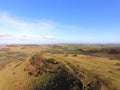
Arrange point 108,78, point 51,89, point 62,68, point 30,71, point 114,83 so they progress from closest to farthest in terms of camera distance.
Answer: point 114,83 < point 108,78 < point 51,89 < point 62,68 < point 30,71

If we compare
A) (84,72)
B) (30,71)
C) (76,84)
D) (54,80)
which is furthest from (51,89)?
(30,71)

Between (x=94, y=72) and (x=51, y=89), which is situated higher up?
(x=94, y=72)

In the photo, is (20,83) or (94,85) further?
(20,83)

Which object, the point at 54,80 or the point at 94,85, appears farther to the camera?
the point at 54,80

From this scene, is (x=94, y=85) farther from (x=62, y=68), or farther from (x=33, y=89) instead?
(x=33, y=89)

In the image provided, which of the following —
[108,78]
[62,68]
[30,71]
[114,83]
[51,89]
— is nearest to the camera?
[114,83]

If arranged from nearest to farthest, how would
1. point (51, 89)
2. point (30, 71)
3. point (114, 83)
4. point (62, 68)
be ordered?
point (114, 83) < point (51, 89) < point (62, 68) < point (30, 71)

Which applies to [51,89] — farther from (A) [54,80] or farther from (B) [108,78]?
(B) [108,78]

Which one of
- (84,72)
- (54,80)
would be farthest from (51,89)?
(84,72)

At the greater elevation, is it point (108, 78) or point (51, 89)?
point (108, 78)
